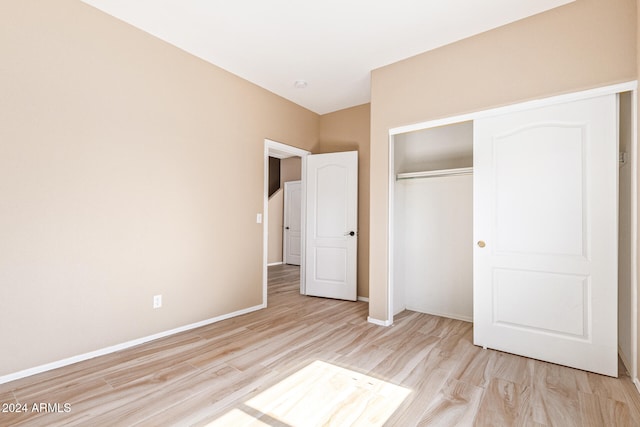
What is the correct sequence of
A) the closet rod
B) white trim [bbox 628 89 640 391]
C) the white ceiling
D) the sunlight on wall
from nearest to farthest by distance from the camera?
the sunlight on wall → white trim [bbox 628 89 640 391] → the white ceiling → the closet rod

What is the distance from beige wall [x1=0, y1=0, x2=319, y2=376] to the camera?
82.5 inches

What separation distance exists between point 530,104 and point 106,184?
3.61 meters

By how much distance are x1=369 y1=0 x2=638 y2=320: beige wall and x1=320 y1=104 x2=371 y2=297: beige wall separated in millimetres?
986

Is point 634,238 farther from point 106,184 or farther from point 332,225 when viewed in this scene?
point 106,184

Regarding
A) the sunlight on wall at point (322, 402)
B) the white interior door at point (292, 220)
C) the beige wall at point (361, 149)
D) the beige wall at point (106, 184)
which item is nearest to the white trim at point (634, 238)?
the sunlight on wall at point (322, 402)

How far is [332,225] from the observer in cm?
444

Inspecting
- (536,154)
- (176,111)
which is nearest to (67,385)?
(176,111)

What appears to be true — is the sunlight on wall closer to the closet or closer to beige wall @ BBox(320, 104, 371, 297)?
the closet

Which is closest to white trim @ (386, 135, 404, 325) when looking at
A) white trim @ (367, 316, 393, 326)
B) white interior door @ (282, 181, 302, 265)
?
white trim @ (367, 316, 393, 326)

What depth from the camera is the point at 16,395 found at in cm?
190

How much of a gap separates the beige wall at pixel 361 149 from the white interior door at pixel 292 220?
3044 millimetres

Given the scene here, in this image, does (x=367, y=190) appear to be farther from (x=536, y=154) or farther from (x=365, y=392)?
(x=365, y=392)

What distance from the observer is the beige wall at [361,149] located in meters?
4.36

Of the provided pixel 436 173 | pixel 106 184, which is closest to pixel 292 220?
pixel 436 173
